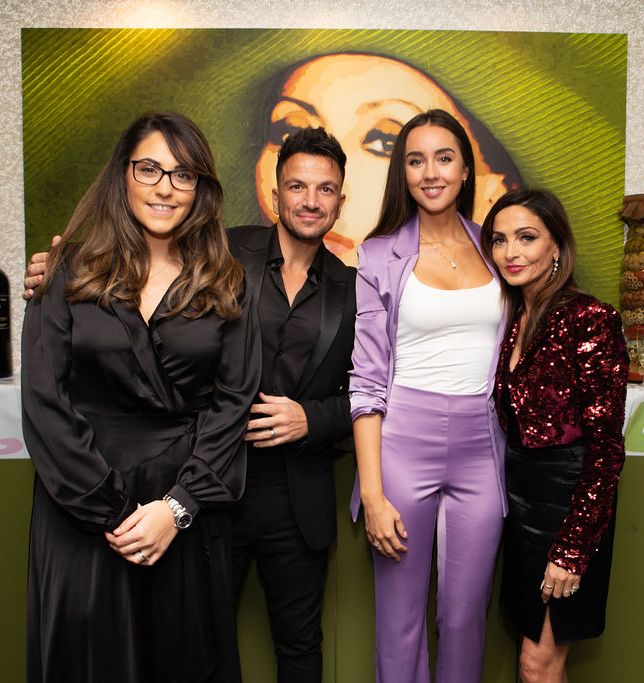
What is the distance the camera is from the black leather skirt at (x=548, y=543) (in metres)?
1.58

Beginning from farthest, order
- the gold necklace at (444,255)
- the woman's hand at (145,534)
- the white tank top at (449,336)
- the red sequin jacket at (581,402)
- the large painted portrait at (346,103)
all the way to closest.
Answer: the large painted portrait at (346,103)
the gold necklace at (444,255)
the white tank top at (449,336)
the red sequin jacket at (581,402)
the woman's hand at (145,534)

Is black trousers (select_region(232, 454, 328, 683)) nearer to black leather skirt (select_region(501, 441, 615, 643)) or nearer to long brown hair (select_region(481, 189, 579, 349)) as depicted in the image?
black leather skirt (select_region(501, 441, 615, 643))

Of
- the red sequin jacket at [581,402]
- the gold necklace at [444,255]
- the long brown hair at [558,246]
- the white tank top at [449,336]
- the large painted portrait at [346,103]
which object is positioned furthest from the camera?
the large painted portrait at [346,103]

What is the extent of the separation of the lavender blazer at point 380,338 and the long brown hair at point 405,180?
139 mm

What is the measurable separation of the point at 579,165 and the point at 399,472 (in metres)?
1.60

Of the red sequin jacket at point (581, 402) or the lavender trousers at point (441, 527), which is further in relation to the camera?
the lavender trousers at point (441, 527)

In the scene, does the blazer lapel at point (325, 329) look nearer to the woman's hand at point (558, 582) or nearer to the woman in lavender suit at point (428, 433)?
the woman in lavender suit at point (428, 433)

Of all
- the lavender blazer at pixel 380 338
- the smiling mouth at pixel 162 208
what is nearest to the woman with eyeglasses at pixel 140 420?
the smiling mouth at pixel 162 208

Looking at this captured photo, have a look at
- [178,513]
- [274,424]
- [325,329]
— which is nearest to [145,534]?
[178,513]

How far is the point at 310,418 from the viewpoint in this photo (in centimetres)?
171

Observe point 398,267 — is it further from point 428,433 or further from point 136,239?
point 136,239

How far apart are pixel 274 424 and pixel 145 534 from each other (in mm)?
428

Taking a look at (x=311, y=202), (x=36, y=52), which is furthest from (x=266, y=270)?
(x=36, y=52)

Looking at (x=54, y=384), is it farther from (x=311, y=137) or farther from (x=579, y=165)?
(x=579, y=165)
